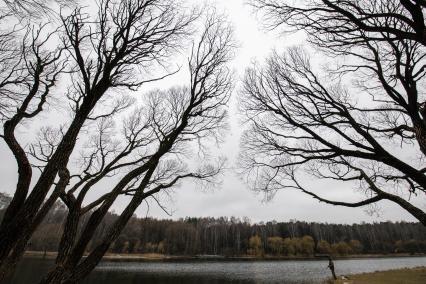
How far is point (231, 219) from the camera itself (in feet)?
456

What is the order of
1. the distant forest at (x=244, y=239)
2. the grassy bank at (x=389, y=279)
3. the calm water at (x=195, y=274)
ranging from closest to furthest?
the grassy bank at (x=389, y=279), the calm water at (x=195, y=274), the distant forest at (x=244, y=239)

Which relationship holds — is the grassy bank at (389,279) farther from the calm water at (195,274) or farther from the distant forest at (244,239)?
the distant forest at (244,239)

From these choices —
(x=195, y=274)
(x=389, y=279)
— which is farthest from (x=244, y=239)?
(x=389, y=279)

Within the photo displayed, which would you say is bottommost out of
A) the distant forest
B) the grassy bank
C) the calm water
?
the calm water

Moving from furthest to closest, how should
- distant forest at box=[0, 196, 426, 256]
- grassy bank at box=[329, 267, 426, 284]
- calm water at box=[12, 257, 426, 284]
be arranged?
distant forest at box=[0, 196, 426, 256], calm water at box=[12, 257, 426, 284], grassy bank at box=[329, 267, 426, 284]

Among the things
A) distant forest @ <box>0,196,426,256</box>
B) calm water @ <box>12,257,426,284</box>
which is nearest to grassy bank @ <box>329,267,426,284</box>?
calm water @ <box>12,257,426,284</box>

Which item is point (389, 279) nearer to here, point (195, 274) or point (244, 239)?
point (195, 274)

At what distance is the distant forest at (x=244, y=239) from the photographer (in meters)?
90.5

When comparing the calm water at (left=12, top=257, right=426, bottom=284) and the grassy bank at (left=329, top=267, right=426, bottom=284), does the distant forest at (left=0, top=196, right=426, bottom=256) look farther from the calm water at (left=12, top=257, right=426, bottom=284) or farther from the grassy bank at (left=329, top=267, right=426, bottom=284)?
the grassy bank at (left=329, top=267, right=426, bottom=284)

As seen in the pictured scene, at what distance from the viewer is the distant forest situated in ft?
297

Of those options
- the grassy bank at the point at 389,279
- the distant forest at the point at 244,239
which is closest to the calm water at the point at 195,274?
the grassy bank at the point at 389,279

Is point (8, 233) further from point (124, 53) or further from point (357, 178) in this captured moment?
point (357, 178)

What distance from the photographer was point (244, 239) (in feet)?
332

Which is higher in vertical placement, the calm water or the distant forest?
the distant forest
